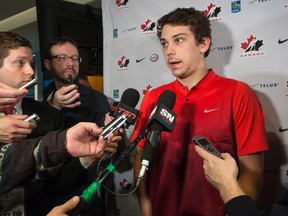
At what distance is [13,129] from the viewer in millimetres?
971

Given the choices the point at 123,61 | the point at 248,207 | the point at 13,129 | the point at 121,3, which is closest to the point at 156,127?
the point at 248,207

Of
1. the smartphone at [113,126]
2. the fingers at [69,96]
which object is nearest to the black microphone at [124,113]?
the smartphone at [113,126]

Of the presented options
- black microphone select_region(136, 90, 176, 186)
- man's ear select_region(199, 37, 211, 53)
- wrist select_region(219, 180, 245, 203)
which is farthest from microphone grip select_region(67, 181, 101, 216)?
man's ear select_region(199, 37, 211, 53)

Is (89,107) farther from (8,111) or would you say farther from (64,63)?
(8,111)

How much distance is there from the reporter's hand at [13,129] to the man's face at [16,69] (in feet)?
1.66

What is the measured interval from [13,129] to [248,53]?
1.32m

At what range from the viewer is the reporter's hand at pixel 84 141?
88cm

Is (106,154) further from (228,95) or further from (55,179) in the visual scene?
(228,95)

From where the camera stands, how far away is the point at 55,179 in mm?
1344

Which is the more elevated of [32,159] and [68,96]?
[68,96]

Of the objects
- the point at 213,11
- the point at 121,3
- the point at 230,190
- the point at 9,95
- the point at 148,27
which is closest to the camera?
the point at 230,190

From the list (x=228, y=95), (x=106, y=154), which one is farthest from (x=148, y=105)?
(x=106, y=154)

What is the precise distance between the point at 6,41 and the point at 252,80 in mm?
1394

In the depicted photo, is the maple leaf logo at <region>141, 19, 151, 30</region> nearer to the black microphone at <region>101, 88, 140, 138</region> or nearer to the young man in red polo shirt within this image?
the young man in red polo shirt
